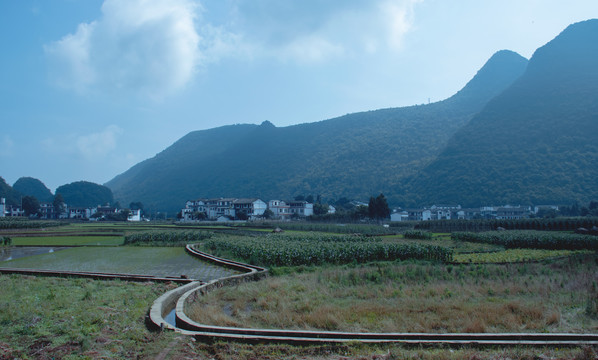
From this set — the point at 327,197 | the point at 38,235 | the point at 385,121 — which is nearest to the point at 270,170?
the point at 327,197

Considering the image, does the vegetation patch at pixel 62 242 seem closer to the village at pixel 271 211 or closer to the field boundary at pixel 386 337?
the field boundary at pixel 386 337

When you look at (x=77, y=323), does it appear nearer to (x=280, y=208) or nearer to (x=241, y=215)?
(x=241, y=215)

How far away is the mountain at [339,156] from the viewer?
423ft

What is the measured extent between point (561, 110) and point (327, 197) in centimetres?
7190

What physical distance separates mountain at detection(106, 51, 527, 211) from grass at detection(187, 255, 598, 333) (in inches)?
3634

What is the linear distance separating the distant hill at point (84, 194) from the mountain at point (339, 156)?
9.90 meters

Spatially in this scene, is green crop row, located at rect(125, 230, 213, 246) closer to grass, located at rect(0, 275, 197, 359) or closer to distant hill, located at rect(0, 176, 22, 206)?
grass, located at rect(0, 275, 197, 359)

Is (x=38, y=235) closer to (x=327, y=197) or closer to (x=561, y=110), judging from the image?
(x=327, y=197)

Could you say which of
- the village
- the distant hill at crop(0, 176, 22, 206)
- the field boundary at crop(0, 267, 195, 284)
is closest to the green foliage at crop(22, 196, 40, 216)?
the village

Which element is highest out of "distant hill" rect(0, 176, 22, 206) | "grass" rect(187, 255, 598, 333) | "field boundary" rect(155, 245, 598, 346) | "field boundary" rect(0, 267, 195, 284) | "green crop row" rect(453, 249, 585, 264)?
"distant hill" rect(0, 176, 22, 206)

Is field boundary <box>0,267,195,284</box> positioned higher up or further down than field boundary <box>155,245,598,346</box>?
further down

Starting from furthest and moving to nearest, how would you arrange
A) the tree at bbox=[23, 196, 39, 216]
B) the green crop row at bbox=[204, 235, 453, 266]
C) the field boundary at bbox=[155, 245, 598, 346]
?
the tree at bbox=[23, 196, 39, 216]
the green crop row at bbox=[204, 235, 453, 266]
the field boundary at bbox=[155, 245, 598, 346]

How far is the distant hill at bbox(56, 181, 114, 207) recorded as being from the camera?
595ft

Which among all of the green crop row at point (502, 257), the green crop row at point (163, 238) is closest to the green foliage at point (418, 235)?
the green crop row at point (502, 257)
